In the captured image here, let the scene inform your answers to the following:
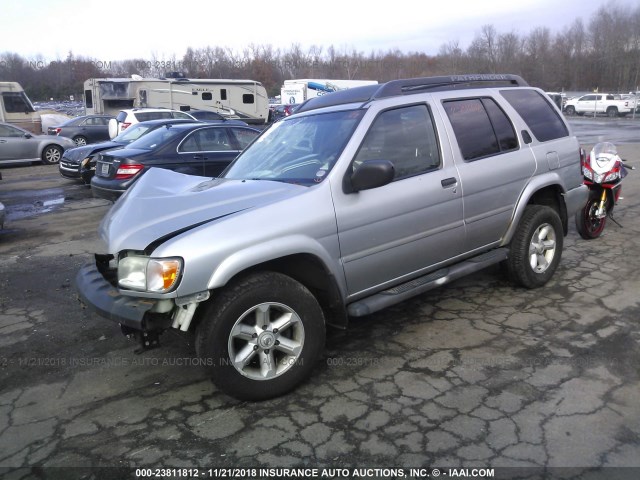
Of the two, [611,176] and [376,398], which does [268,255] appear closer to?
[376,398]

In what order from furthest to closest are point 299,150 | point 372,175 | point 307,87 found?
point 307,87
point 299,150
point 372,175

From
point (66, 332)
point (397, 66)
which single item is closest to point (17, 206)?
point (66, 332)

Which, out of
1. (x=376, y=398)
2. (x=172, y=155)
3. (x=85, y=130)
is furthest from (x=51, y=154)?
(x=376, y=398)

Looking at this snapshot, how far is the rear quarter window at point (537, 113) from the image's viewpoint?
5004 millimetres

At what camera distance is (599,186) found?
22.1 feet

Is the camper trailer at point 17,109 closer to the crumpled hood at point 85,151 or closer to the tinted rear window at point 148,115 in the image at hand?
the tinted rear window at point 148,115

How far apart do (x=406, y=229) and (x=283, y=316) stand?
46.4 inches

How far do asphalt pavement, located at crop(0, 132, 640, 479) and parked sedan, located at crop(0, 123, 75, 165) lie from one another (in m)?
14.2

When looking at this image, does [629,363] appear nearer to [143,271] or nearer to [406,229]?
[406,229]

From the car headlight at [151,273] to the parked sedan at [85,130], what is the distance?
2009 cm

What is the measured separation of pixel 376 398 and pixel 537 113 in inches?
135

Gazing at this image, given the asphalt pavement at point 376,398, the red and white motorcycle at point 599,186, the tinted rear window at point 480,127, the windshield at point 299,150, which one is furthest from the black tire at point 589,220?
the windshield at point 299,150

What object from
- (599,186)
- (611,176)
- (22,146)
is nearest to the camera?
(611,176)

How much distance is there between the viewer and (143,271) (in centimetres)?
304
